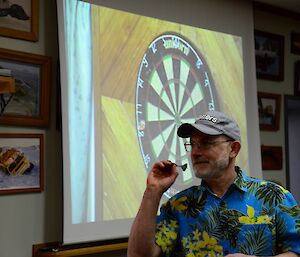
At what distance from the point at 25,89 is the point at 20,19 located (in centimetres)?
36

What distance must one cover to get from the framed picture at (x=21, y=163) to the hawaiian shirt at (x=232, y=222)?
112 cm

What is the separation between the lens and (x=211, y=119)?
1328mm

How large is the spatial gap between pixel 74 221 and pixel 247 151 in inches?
60.0

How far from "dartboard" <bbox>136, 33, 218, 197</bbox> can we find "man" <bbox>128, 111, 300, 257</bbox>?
1.24m

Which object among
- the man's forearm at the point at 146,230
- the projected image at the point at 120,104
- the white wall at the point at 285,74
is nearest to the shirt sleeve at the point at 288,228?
the man's forearm at the point at 146,230

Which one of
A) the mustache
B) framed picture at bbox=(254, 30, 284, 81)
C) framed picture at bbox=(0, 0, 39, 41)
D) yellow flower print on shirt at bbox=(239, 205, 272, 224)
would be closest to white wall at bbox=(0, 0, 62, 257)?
framed picture at bbox=(0, 0, 39, 41)

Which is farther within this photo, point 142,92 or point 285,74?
point 285,74

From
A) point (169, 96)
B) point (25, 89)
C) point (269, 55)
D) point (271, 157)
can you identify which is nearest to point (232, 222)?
point (25, 89)

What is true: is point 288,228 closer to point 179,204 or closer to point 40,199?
point 179,204

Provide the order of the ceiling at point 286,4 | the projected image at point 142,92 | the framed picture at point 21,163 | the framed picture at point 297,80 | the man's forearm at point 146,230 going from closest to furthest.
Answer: the man's forearm at point 146,230 → the framed picture at point 21,163 → the projected image at point 142,92 → the ceiling at point 286,4 → the framed picture at point 297,80

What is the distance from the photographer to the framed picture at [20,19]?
7.40 ft

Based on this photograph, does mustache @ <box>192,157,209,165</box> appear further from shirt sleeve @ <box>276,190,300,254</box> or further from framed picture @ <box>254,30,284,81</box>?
framed picture @ <box>254,30,284,81</box>

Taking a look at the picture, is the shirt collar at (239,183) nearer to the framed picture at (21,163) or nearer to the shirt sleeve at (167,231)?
the shirt sleeve at (167,231)

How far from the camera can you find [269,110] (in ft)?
12.3
